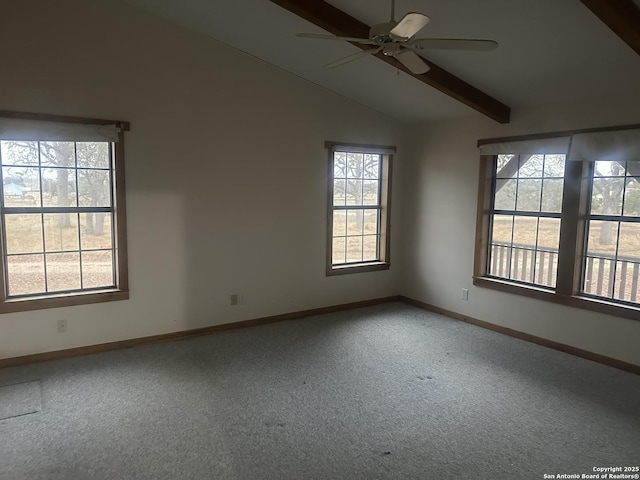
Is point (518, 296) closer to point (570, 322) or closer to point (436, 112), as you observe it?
point (570, 322)

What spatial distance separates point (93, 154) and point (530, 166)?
4.24 metres

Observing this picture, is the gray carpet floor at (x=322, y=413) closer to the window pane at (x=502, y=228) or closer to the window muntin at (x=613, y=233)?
the window muntin at (x=613, y=233)

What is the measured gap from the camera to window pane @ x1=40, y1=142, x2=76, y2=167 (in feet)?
12.0

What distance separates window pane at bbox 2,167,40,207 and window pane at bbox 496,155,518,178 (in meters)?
4.51

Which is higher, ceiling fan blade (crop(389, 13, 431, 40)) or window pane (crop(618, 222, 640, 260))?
ceiling fan blade (crop(389, 13, 431, 40))

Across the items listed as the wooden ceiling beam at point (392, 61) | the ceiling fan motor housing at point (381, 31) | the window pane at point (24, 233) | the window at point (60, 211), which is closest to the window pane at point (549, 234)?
the wooden ceiling beam at point (392, 61)

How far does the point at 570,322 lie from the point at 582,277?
443mm

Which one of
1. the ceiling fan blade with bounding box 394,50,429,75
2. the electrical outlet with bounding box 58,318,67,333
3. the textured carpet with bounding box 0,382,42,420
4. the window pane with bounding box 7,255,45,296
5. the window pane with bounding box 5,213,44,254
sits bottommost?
the textured carpet with bounding box 0,382,42,420

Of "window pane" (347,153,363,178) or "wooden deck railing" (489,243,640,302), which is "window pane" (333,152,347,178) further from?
"wooden deck railing" (489,243,640,302)

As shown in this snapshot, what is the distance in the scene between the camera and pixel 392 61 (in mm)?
3652

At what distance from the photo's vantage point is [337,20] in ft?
11.1

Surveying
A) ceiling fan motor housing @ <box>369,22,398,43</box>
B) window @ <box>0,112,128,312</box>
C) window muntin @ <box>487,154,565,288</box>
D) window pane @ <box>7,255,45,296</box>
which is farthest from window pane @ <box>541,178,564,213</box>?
window pane @ <box>7,255,45,296</box>

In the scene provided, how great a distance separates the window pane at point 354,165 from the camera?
5312mm

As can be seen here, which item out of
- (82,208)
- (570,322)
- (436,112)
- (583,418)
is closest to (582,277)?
(570,322)
